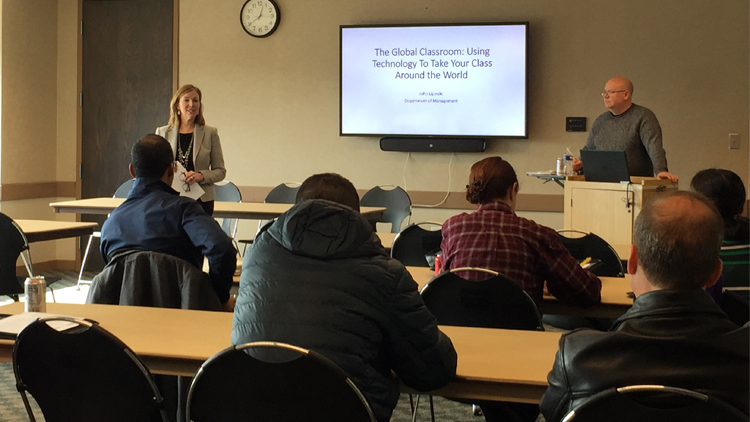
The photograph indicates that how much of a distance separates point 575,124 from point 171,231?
4.51 m

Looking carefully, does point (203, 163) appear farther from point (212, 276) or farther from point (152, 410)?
point (152, 410)

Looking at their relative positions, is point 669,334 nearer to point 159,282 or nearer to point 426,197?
point 159,282

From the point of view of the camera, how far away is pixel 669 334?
1477mm

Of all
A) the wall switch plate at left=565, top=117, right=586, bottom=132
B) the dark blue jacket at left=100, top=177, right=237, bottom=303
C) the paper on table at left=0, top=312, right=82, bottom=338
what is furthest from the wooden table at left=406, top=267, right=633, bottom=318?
the wall switch plate at left=565, top=117, right=586, bottom=132

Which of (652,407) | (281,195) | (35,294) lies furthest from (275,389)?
(281,195)

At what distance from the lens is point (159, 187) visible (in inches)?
125

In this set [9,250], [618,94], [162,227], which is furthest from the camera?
[618,94]

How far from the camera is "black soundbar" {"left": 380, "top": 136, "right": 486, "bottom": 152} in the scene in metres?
6.88

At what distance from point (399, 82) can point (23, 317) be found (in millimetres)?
5055

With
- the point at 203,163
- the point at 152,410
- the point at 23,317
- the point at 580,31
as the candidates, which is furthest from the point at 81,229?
the point at 580,31

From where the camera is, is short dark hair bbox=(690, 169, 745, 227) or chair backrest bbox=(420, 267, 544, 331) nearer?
chair backrest bbox=(420, 267, 544, 331)

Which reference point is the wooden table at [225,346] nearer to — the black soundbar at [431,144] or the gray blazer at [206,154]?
the gray blazer at [206,154]

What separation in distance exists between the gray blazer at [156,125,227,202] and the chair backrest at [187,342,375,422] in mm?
3817

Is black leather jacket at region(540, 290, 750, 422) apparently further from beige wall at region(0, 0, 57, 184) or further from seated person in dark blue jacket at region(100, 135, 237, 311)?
beige wall at region(0, 0, 57, 184)
